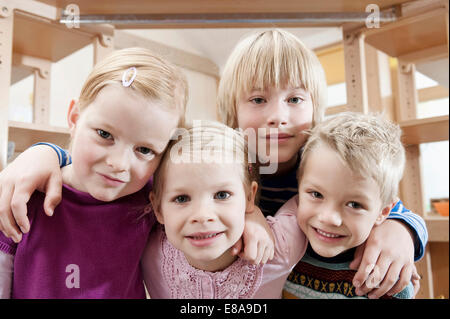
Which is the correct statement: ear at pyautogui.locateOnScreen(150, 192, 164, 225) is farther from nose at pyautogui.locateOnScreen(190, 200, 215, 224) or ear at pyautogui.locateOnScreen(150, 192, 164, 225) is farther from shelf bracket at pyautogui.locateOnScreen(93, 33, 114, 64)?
shelf bracket at pyautogui.locateOnScreen(93, 33, 114, 64)

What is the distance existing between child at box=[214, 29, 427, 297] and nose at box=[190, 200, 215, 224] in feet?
0.45

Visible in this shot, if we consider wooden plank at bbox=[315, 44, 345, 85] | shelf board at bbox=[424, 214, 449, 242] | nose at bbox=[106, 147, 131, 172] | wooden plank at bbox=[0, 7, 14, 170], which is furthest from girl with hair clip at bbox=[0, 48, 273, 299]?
shelf board at bbox=[424, 214, 449, 242]

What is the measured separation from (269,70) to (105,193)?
0.29 metres

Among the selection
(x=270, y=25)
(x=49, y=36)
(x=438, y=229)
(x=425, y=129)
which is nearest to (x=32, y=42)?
(x=49, y=36)

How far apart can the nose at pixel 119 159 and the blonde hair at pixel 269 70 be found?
8.3 inches

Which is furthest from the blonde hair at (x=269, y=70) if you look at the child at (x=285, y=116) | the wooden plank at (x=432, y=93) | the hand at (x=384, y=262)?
the wooden plank at (x=432, y=93)

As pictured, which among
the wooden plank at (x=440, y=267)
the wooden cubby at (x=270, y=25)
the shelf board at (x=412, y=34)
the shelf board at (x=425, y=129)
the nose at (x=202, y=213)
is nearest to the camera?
the nose at (x=202, y=213)

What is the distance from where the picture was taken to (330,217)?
45cm

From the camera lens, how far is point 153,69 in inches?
18.1

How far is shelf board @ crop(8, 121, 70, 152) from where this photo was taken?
Answer: 0.64 meters

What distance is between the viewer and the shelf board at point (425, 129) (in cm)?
99

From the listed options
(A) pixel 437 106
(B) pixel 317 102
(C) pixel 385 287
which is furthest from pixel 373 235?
(A) pixel 437 106

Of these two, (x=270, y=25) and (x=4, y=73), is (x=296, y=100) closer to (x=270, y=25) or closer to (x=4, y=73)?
(x=270, y=25)

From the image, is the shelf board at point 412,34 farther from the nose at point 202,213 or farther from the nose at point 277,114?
the nose at point 202,213
